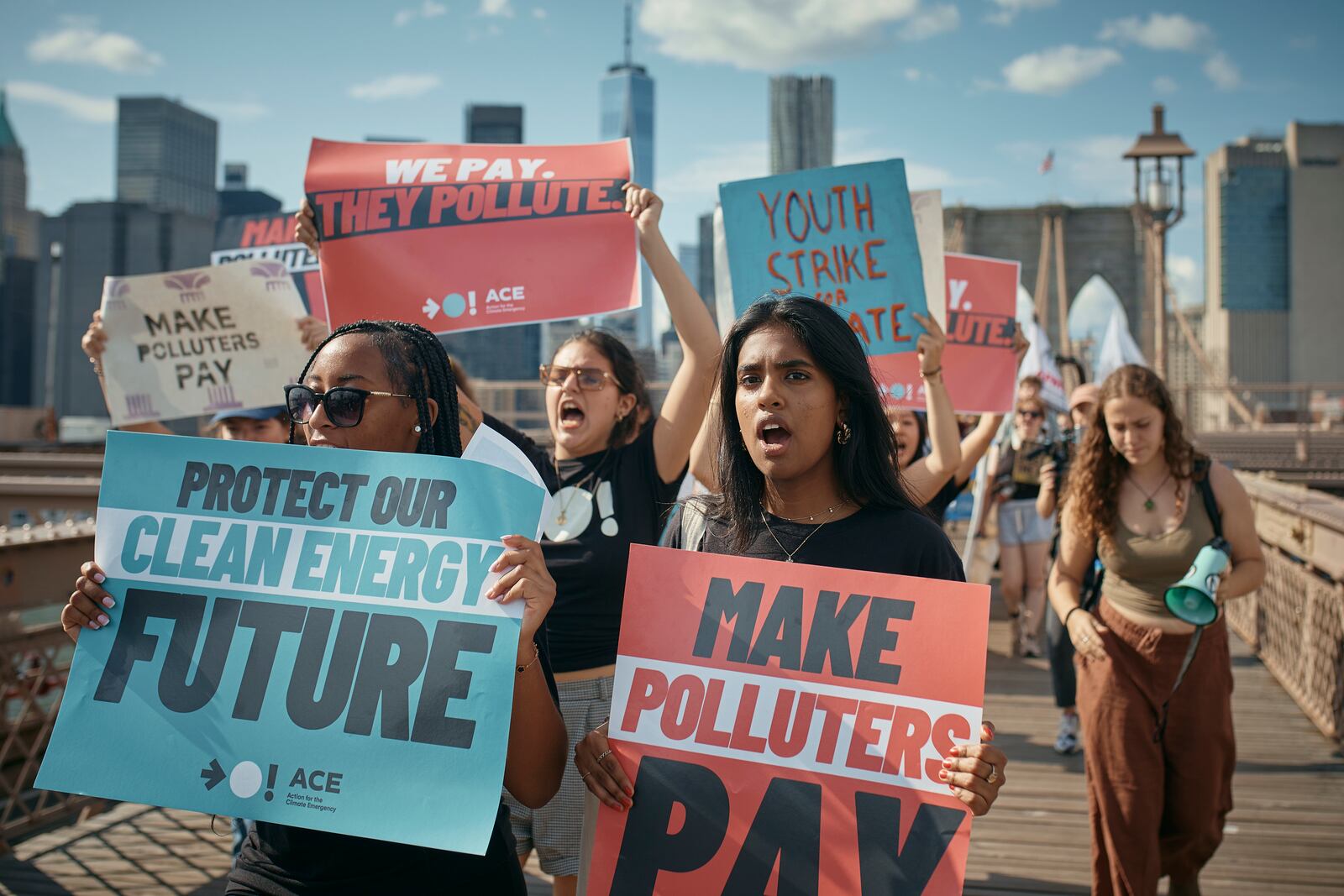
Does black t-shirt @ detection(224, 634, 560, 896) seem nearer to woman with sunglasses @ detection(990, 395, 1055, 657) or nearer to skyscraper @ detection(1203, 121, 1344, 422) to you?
woman with sunglasses @ detection(990, 395, 1055, 657)

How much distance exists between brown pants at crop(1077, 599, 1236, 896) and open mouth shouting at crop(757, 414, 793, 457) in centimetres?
202

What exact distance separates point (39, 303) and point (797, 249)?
131263 mm

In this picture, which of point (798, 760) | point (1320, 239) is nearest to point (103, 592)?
point (798, 760)

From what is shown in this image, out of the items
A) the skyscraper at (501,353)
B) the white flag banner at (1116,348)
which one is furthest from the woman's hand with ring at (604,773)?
the skyscraper at (501,353)

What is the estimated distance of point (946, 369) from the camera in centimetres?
506

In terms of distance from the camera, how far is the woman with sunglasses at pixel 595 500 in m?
2.84

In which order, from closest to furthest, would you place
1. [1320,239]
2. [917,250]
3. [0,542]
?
[917,250] → [0,542] → [1320,239]

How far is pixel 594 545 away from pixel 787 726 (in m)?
1.19

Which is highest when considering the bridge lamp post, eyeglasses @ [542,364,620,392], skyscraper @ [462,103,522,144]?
skyscraper @ [462,103,522,144]

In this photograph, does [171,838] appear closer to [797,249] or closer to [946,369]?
[797,249]

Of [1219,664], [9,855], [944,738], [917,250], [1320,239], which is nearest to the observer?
[944,738]

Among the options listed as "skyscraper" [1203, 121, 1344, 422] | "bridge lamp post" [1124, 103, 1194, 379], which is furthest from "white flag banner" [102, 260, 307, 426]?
"skyscraper" [1203, 121, 1344, 422]

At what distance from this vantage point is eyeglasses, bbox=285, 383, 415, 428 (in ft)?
6.12

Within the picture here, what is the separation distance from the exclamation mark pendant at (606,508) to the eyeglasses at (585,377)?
0.32 m
